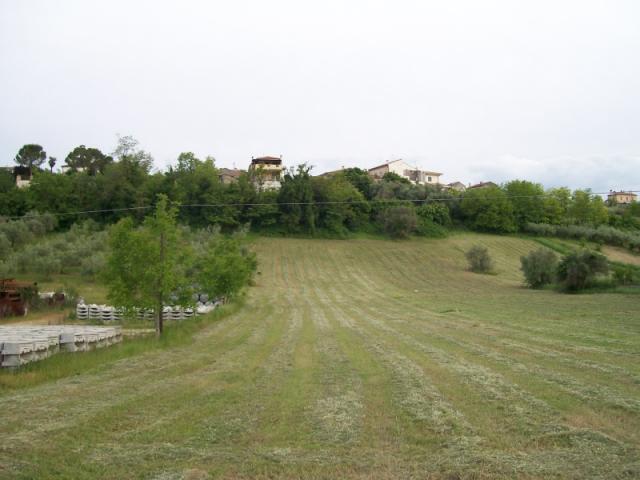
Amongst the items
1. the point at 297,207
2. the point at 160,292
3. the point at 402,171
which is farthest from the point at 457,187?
the point at 160,292

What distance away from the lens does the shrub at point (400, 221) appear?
7406cm

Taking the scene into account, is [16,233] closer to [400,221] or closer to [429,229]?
[400,221]

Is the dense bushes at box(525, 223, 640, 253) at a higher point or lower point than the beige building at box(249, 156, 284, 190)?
lower

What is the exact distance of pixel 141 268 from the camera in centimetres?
1983

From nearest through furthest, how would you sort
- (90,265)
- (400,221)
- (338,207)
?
(90,265), (400,221), (338,207)

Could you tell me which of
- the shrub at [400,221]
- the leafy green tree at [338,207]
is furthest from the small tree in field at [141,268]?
the shrub at [400,221]

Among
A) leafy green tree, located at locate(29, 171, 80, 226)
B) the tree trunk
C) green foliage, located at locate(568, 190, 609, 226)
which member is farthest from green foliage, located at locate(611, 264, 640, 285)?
leafy green tree, located at locate(29, 171, 80, 226)

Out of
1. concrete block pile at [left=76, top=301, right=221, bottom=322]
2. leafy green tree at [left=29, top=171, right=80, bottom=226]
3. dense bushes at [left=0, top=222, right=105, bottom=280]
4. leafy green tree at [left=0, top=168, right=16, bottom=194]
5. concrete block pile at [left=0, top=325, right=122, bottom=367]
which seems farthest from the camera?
leafy green tree at [left=0, top=168, right=16, bottom=194]

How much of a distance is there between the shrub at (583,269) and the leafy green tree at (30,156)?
11523cm

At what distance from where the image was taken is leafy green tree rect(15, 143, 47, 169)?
120 metres

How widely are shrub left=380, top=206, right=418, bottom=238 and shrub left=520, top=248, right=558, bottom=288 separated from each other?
27302 mm

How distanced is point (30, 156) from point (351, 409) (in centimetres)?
13132

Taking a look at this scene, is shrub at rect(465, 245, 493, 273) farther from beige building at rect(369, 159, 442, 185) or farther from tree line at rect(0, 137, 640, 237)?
beige building at rect(369, 159, 442, 185)

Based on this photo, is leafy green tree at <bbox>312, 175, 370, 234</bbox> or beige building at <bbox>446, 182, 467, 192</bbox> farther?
beige building at <bbox>446, 182, 467, 192</bbox>
